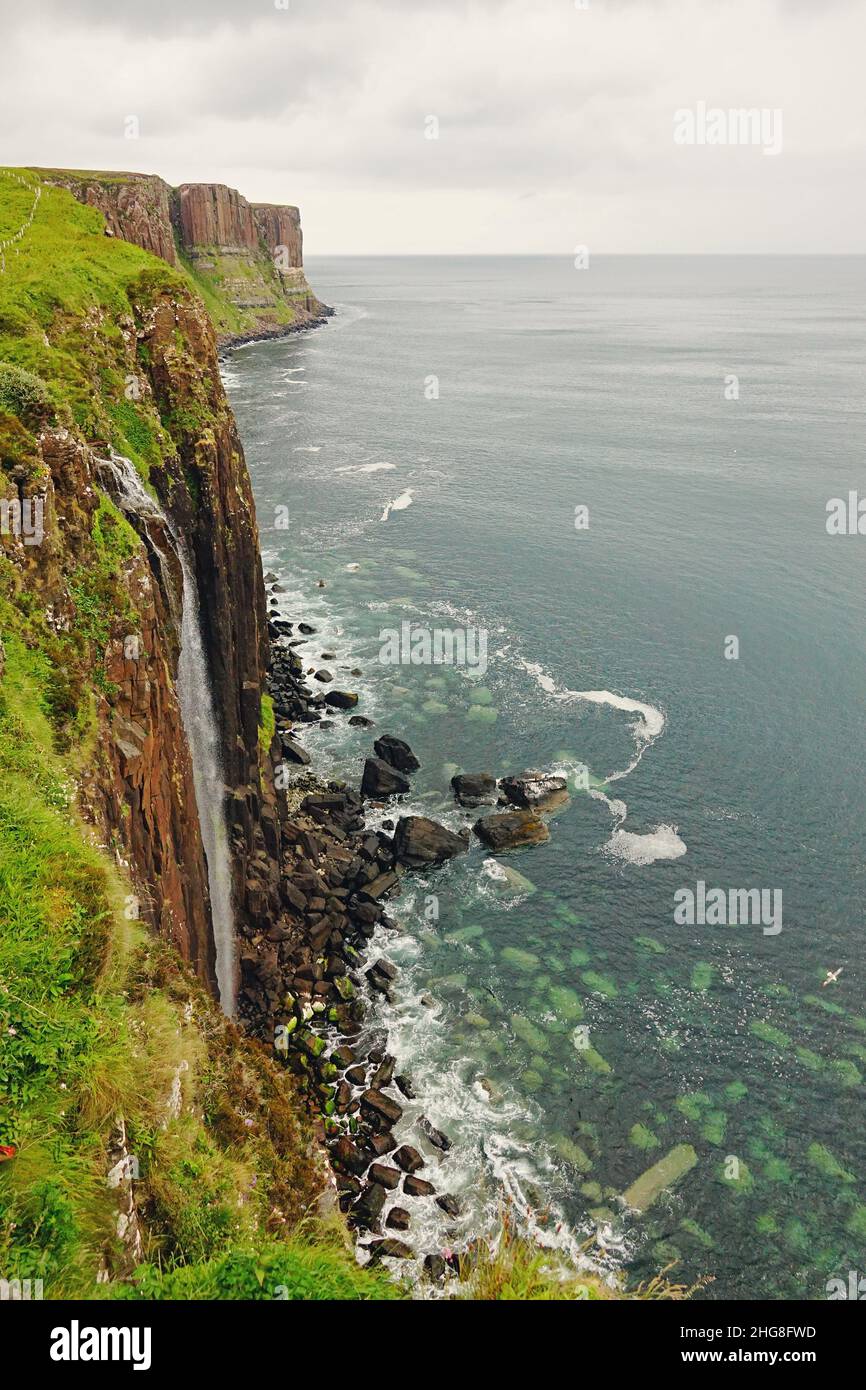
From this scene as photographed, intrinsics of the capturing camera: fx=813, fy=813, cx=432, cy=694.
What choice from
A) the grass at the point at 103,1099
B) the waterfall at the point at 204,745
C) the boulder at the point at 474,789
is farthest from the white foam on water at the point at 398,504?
the grass at the point at 103,1099

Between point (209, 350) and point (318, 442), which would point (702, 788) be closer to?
point (209, 350)

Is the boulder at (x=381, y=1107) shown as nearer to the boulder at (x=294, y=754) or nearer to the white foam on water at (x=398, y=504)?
the boulder at (x=294, y=754)

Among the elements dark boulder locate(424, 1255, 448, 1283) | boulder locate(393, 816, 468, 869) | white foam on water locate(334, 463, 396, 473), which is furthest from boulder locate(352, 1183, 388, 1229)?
white foam on water locate(334, 463, 396, 473)

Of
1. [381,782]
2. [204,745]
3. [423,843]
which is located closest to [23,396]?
[204,745]

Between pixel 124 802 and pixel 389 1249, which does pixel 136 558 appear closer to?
pixel 124 802

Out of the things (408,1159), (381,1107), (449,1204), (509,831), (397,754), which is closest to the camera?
(449,1204)
